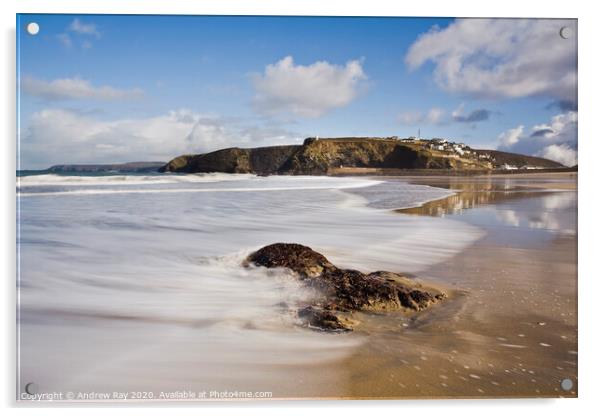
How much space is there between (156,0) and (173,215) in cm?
122

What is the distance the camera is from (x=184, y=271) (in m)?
2.21

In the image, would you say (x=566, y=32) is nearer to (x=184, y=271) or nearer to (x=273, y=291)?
(x=273, y=291)

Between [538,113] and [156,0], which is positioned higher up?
[156,0]

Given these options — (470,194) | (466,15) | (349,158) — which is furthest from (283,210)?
(466,15)

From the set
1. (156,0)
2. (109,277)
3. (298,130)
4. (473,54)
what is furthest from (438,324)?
(156,0)

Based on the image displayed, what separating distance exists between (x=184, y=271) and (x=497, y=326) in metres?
1.69

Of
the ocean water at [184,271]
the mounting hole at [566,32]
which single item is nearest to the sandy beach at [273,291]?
the ocean water at [184,271]

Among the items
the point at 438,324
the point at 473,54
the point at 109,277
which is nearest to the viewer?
the point at 438,324

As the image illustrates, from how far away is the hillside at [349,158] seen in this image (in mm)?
2395

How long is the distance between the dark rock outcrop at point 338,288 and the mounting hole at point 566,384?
741mm

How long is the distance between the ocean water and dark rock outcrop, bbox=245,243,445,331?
6cm

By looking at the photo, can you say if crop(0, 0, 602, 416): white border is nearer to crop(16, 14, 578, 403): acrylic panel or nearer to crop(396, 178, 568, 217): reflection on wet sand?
crop(16, 14, 578, 403): acrylic panel

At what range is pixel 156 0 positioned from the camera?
2217mm

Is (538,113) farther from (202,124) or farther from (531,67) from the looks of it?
(202,124)
